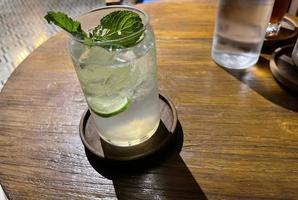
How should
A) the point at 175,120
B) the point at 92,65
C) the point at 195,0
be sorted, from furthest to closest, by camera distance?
the point at 195,0
the point at 175,120
the point at 92,65

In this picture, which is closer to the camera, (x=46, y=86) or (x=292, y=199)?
(x=292, y=199)

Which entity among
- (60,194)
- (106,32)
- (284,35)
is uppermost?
(106,32)

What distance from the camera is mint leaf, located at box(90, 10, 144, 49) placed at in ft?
1.43

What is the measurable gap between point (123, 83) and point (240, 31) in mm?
373

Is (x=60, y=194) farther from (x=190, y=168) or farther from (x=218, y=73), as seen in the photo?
(x=218, y=73)

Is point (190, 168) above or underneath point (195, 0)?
underneath

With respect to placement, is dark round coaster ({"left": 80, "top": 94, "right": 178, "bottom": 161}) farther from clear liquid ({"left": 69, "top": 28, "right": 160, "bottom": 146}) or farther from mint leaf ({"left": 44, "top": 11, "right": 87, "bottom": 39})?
mint leaf ({"left": 44, "top": 11, "right": 87, "bottom": 39})

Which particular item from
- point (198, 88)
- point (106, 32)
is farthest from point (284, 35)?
point (106, 32)

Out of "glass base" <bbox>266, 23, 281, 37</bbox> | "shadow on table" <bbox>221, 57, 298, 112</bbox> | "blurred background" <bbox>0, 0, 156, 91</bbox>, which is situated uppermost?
"glass base" <bbox>266, 23, 281, 37</bbox>

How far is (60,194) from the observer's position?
0.49 meters

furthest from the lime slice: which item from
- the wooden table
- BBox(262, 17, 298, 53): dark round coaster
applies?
BBox(262, 17, 298, 53): dark round coaster

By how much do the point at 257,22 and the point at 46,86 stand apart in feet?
1.72

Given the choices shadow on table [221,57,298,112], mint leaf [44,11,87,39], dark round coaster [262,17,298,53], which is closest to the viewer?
mint leaf [44,11,87,39]

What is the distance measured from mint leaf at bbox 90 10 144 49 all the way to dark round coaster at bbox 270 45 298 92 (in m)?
0.38
